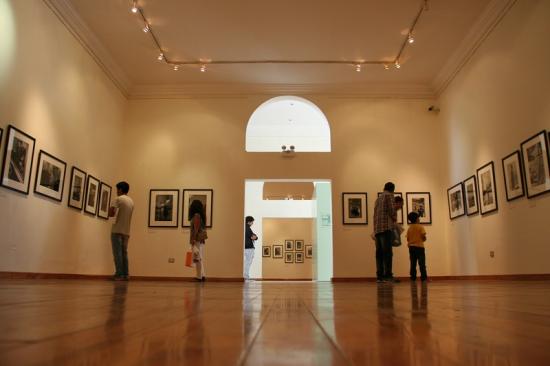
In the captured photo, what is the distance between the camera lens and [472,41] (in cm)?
970

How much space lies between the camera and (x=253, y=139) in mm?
17172

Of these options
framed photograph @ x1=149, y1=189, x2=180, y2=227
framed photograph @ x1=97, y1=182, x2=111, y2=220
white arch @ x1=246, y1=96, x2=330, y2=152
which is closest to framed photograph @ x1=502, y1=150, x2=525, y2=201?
framed photograph @ x1=149, y1=189, x2=180, y2=227

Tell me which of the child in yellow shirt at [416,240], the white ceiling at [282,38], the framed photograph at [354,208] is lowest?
the child in yellow shirt at [416,240]

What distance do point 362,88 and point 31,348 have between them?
12280 mm

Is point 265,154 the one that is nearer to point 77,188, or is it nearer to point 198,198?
point 198,198

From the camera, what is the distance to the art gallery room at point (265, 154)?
751cm

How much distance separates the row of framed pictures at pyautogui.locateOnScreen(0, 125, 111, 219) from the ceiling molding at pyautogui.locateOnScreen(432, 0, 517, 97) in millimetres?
8407

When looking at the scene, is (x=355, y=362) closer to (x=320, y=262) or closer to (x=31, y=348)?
(x=31, y=348)

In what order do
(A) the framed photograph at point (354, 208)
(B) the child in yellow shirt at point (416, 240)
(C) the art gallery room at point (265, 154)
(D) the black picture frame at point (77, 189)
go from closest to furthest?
(C) the art gallery room at point (265, 154)
(D) the black picture frame at point (77, 189)
(B) the child in yellow shirt at point (416, 240)
(A) the framed photograph at point (354, 208)

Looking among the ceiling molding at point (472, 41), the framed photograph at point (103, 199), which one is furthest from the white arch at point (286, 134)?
the framed photograph at point (103, 199)

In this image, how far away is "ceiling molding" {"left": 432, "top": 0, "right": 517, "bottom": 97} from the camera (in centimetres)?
855

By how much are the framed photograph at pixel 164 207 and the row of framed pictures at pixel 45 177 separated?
1.20 meters

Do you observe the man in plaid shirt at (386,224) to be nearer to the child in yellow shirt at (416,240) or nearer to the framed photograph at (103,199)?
the child in yellow shirt at (416,240)

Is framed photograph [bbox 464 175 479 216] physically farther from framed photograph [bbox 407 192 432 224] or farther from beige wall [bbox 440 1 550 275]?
framed photograph [bbox 407 192 432 224]
